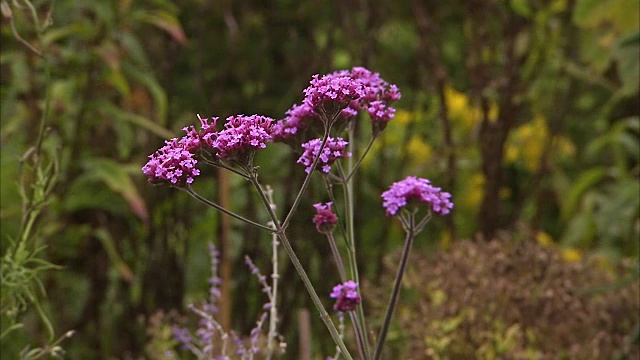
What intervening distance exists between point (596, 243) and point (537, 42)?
0.77m

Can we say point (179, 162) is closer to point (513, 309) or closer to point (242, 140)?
point (242, 140)

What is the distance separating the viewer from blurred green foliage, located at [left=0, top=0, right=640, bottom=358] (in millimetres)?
2365

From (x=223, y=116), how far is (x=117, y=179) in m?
0.63

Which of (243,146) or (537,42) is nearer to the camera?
(243,146)

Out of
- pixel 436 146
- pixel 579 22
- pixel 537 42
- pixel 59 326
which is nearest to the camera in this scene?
pixel 579 22

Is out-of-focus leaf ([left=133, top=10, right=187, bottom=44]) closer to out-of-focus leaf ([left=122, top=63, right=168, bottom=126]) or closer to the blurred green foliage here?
the blurred green foliage

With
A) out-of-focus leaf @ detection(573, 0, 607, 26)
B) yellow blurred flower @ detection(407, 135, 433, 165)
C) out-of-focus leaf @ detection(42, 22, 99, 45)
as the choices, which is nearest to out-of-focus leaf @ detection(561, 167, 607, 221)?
yellow blurred flower @ detection(407, 135, 433, 165)

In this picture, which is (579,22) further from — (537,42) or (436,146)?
(436,146)

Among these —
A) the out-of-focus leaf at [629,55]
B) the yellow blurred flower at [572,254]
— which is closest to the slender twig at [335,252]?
the out-of-focus leaf at [629,55]

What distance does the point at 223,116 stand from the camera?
2.87 m

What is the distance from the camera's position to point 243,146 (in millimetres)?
1032

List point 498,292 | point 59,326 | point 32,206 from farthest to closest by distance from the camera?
point 59,326 < point 498,292 < point 32,206

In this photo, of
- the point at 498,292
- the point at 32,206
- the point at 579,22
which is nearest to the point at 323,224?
the point at 32,206

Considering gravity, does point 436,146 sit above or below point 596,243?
above
